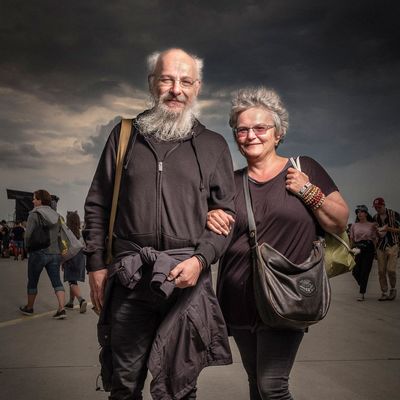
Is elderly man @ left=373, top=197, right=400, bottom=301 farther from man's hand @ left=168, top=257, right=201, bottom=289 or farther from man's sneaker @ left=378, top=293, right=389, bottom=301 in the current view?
man's hand @ left=168, top=257, right=201, bottom=289

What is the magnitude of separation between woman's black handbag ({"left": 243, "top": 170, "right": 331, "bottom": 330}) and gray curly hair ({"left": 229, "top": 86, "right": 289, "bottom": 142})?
541 mm

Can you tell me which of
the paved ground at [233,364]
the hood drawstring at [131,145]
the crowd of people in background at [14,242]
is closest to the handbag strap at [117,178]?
the hood drawstring at [131,145]

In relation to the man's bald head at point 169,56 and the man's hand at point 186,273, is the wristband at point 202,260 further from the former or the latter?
the man's bald head at point 169,56

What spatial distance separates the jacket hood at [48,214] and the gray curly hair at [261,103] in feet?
17.4

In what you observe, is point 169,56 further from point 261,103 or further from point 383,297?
point 383,297

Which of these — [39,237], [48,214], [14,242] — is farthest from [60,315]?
[14,242]

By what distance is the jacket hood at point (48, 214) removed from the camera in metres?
7.35

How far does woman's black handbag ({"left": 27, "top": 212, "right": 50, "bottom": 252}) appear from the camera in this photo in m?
7.27

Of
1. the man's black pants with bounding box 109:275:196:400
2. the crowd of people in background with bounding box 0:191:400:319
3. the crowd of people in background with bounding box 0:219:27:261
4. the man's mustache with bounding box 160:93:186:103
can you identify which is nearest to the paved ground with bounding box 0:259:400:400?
the crowd of people in background with bounding box 0:191:400:319

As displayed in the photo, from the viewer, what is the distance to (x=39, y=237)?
24.0ft

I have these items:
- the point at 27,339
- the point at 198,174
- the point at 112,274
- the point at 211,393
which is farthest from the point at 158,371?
the point at 27,339

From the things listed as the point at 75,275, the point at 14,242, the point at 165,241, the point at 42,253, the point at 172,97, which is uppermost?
the point at 172,97

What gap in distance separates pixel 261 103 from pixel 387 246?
7326 millimetres

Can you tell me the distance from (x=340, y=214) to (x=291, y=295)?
0.50 meters
